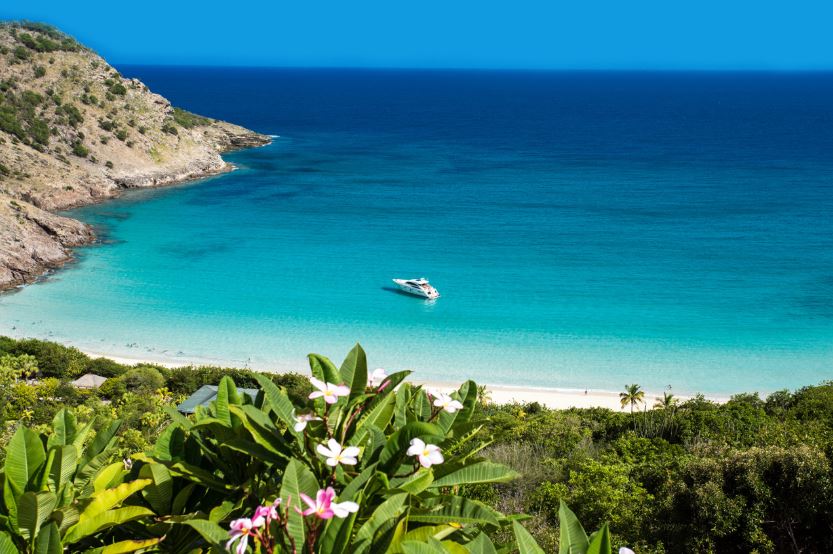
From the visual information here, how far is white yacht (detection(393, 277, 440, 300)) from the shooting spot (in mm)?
37125

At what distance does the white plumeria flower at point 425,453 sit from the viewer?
4238 mm

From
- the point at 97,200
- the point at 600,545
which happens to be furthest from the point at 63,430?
the point at 97,200

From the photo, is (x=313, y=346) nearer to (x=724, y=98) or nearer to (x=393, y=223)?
(x=393, y=223)

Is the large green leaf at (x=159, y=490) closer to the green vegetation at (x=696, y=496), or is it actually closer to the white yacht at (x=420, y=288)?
the green vegetation at (x=696, y=496)

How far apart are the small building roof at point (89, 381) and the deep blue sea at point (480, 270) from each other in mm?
5067

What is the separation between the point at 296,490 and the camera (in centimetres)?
401

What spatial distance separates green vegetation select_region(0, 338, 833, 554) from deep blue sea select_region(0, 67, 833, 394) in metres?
8.04

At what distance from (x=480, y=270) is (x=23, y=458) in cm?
3830

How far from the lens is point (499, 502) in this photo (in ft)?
36.7

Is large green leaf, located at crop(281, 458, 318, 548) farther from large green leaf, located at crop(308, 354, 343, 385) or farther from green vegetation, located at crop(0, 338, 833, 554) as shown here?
large green leaf, located at crop(308, 354, 343, 385)

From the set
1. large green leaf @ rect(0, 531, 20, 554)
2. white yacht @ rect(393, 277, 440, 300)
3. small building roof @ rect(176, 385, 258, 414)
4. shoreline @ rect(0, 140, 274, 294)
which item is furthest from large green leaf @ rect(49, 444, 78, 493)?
shoreline @ rect(0, 140, 274, 294)

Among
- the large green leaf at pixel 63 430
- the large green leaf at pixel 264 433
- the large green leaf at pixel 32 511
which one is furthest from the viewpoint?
the large green leaf at pixel 63 430

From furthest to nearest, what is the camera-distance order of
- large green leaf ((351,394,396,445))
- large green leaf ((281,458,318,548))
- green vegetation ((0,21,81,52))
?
green vegetation ((0,21,81,52)) < large green leaf ((351,394,396,445)) < large green leaf ((281,458,318,548))

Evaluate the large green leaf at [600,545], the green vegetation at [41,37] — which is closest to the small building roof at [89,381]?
the large green leaf at [600,545]
